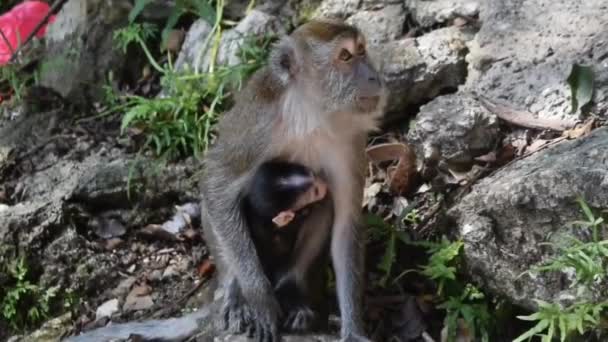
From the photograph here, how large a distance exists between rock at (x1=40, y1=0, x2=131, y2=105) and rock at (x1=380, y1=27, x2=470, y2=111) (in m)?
2.17

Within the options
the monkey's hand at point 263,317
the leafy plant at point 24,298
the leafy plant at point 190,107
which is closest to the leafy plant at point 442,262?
the monkey's hand at point 263,317

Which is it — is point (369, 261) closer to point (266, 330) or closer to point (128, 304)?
point (266, 330)

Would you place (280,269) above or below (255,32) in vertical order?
below

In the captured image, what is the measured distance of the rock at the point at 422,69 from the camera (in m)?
Result: 5.71

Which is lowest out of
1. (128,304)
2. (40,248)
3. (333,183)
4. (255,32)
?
(128,304)

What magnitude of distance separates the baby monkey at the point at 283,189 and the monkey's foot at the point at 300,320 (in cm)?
47

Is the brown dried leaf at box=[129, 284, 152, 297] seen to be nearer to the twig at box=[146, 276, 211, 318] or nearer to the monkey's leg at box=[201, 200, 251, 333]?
the twig at box=[146, 276, 211, 318]

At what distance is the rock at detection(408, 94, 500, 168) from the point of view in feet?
17.0

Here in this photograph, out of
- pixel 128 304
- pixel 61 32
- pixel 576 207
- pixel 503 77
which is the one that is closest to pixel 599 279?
pixel 576 207

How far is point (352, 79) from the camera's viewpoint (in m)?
4.42

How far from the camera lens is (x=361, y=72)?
4.41m

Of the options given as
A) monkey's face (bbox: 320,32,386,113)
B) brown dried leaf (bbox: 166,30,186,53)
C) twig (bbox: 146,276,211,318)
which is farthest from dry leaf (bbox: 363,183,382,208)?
brown dried leaf (bbox: 166,30,186,53)

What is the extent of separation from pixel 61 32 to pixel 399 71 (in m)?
2.77

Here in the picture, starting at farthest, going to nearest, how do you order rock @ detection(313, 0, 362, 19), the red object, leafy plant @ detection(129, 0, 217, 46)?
the red object < leafy plant @ detection(129, 0, 217, 46) < rock @ detection(313, 0, 362, 19)
